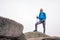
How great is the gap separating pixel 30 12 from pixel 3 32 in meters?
9.62

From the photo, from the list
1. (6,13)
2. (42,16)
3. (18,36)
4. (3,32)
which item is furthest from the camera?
(6,13)

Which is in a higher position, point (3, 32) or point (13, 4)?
point (13, 4)

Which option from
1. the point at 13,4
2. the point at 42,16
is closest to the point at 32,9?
the point at 13,4

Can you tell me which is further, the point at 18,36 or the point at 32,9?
the point at 32,9

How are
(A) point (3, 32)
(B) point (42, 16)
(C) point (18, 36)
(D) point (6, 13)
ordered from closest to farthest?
(A) point (3, 32), (C) point (18, 36), (B) point (42, 16), (D) point (6, 13)

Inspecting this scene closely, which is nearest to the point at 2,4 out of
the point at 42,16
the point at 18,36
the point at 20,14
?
the point at 20,14

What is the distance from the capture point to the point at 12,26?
1.22 m

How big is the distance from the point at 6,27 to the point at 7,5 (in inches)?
390

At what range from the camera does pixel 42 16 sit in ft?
26.3

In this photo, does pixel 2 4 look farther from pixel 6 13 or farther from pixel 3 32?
pixel 3 32

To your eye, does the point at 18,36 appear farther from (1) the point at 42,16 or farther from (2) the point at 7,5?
(2) the point at 7,5

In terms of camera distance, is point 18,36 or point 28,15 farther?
point 28,15

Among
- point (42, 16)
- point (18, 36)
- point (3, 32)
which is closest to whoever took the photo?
point (3, 32)

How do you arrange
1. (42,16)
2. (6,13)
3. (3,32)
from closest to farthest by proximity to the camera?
(3,32) → (42,16) → (6,13)
